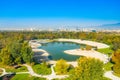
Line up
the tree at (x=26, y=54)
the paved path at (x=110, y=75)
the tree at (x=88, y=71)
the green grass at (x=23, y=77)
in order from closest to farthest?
1. the tree at (x=88, y=71)
2. the paved path at (x=110, y=75)
3. the green grass at (x=23, y=77)
4. the tree at (x=26, y=54)

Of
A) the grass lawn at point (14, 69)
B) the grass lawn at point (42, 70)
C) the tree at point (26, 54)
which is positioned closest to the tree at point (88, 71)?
the grass lawn at point (42, 70)

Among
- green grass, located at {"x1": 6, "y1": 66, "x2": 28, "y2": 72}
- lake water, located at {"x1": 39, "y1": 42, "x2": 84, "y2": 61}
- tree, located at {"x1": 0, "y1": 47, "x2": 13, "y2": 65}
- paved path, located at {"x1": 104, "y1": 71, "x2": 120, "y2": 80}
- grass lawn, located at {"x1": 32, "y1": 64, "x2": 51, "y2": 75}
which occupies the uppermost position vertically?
tree, located at {"x1": 0, "y1": 47, "x2": 13, "y2": 65}

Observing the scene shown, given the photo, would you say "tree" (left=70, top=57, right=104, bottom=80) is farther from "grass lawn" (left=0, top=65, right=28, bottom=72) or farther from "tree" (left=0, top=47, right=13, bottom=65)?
"tree" (left=0, top=47, right=13, bottom=65)

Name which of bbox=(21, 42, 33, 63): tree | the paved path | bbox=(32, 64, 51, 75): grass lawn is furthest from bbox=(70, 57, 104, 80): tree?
bbox=(21, 42, 33, 63): tree

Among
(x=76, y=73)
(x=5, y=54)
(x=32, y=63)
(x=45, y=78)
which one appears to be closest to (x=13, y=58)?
(x=5, y=54)

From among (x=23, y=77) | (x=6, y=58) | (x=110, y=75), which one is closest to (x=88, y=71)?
(x=110, y=75)

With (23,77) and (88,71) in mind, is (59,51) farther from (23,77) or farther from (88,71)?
(88,71)

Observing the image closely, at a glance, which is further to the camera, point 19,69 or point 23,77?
point 19,69

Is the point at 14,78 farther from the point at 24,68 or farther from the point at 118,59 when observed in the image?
the point at 118,59

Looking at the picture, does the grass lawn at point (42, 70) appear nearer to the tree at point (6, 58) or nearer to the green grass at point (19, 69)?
the green grass at point (19, 69)
